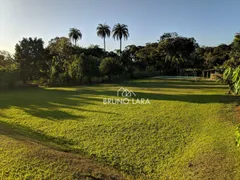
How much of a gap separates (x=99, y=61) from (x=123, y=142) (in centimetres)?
2038

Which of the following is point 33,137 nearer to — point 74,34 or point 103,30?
point 74,34

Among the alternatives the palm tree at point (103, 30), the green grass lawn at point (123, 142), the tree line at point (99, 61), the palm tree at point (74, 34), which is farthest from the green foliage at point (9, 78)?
the palm tree at point (103, 30)

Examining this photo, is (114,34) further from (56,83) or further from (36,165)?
(36,165)

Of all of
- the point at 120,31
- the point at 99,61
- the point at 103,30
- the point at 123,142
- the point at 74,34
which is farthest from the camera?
the point at 120,31

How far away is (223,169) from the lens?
445 cm

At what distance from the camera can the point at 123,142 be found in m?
5.94

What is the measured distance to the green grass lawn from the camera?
4355 millimetres

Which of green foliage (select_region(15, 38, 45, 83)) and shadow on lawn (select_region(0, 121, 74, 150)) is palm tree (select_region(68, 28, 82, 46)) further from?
shadow on lawn (select_region(0, 121, 74, 150))

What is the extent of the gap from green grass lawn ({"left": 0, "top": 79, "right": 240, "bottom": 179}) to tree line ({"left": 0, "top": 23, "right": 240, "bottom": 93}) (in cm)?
189

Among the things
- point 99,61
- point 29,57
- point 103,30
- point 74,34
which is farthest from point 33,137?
point 103,30

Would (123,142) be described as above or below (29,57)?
below

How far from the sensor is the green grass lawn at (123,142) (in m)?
4.36

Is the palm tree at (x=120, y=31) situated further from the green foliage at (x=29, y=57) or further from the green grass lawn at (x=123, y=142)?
the green grass lawn at (x=123, y=142)

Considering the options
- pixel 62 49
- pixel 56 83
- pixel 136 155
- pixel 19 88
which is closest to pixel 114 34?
pixel 62 49
